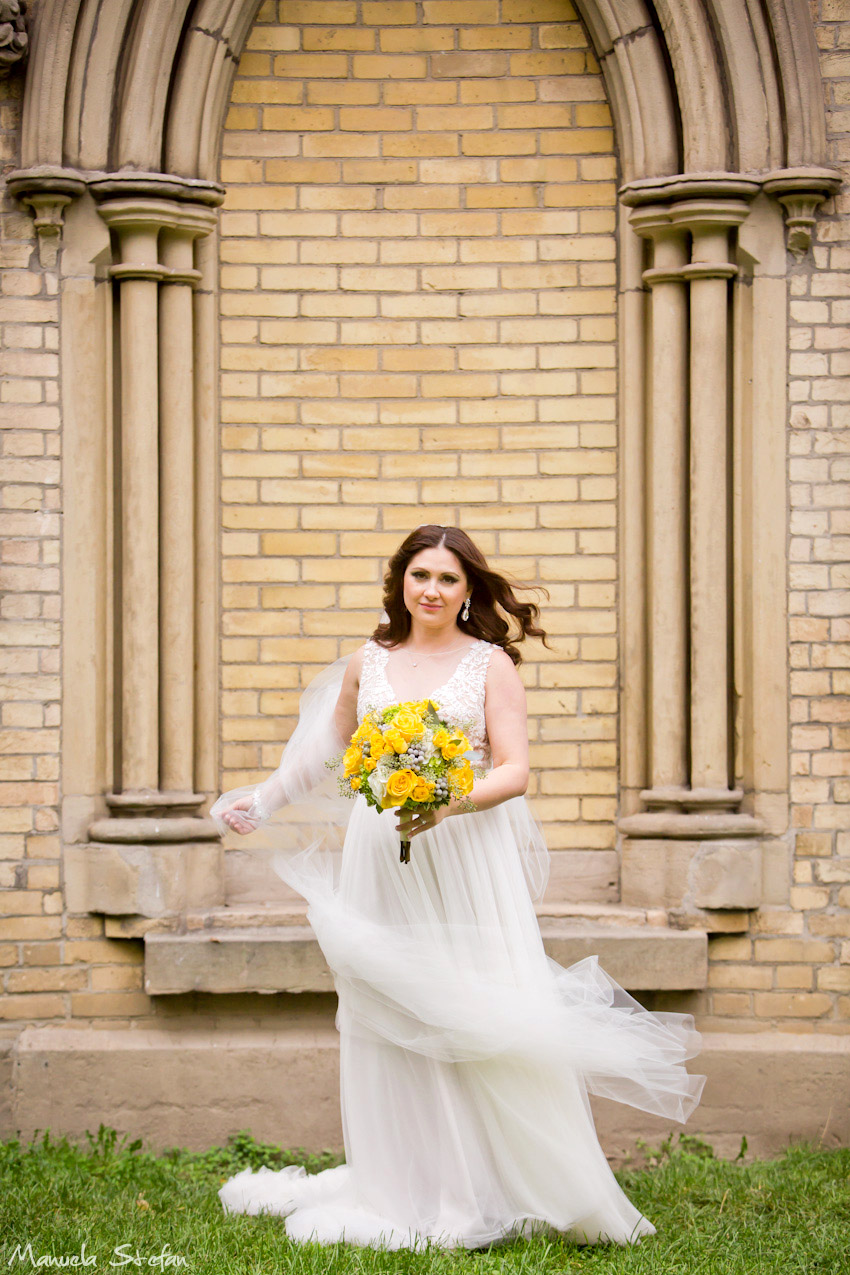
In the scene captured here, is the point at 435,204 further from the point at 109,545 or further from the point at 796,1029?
the point at 796,1029

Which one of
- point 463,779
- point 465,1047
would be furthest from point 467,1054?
point 463,779

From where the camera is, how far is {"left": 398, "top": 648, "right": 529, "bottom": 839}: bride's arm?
11.7ft

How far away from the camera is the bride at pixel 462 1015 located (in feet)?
12.0

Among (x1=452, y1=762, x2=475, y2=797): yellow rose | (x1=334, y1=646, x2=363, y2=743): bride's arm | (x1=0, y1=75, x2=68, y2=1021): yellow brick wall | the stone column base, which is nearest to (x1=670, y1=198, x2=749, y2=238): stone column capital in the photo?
(x1=334, y1=646, x2=363, y2=743): bride's arm

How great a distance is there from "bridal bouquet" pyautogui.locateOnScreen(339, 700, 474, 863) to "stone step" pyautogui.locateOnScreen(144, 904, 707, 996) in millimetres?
1717

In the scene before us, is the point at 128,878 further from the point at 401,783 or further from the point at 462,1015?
the point at 401,783

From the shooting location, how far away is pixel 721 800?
497cm

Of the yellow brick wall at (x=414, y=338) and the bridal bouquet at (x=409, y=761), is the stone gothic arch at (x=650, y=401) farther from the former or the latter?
the bridal bouquet at (x=409, y=761)

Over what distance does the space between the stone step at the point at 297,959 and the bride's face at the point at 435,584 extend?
1718mm

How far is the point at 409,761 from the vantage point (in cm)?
329

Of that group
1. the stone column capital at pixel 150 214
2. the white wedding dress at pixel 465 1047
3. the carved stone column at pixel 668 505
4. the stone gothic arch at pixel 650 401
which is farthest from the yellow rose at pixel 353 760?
the stone column capital at pixel 150 214

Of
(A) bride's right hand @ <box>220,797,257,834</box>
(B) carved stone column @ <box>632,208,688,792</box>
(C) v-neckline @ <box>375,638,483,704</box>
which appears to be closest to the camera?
(C) v-neckline @ <box>375,638,483,704</box>

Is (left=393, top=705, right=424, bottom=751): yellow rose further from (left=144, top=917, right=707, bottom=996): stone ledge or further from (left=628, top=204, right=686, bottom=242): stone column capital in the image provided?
(left=628, top=204, right=686, bottom=242): stone column capital

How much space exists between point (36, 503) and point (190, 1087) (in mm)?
2413
